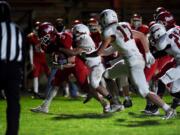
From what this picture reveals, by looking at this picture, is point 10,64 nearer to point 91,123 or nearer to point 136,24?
point 91,123

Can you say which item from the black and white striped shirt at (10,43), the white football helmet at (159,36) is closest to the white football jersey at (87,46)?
the white football helmet at (159,36)

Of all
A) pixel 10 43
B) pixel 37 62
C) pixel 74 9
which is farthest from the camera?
pixel 74 9

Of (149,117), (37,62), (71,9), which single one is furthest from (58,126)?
(71,9)

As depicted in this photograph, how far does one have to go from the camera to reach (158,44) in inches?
373

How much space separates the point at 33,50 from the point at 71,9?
4.65 meters

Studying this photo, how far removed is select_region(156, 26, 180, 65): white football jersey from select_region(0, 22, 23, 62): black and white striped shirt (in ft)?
10.1

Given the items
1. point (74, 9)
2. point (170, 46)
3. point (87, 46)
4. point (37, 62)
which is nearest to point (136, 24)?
point (37, 62)

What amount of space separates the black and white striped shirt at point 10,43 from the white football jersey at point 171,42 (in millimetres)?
3070

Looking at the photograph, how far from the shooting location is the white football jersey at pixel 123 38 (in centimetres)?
943

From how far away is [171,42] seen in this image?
31.4ft

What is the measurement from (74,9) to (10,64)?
12.8m

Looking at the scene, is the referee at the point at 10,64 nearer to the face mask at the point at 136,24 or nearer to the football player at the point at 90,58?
the football player at the point at 90,58

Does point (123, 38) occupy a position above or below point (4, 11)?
below

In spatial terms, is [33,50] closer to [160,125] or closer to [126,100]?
[126,100]
